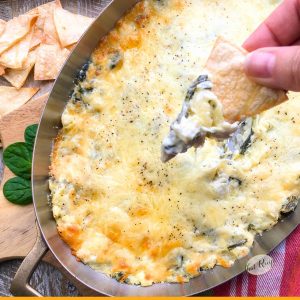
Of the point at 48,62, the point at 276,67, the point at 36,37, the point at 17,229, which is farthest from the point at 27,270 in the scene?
the point at 276,67

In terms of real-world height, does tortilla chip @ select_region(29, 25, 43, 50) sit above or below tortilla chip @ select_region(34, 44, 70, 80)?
above

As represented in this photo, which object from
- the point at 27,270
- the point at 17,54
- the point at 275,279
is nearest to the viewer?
the point at 27,270

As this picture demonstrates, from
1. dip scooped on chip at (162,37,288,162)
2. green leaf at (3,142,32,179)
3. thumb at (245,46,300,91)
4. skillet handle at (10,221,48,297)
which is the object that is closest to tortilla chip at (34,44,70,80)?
green leaf at (3,142,32,179)

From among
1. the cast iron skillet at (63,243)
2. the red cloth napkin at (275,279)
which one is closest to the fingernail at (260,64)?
the cast iron skillet at (63,243)

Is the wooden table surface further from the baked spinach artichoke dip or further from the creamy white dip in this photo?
the creamy white dip

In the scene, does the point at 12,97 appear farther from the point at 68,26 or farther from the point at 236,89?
the point at 236,89

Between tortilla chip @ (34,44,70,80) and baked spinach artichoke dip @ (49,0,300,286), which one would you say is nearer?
baked spinach artichoke dip @ (49,0,300,286)

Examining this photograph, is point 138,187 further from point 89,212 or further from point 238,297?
point 238,297
